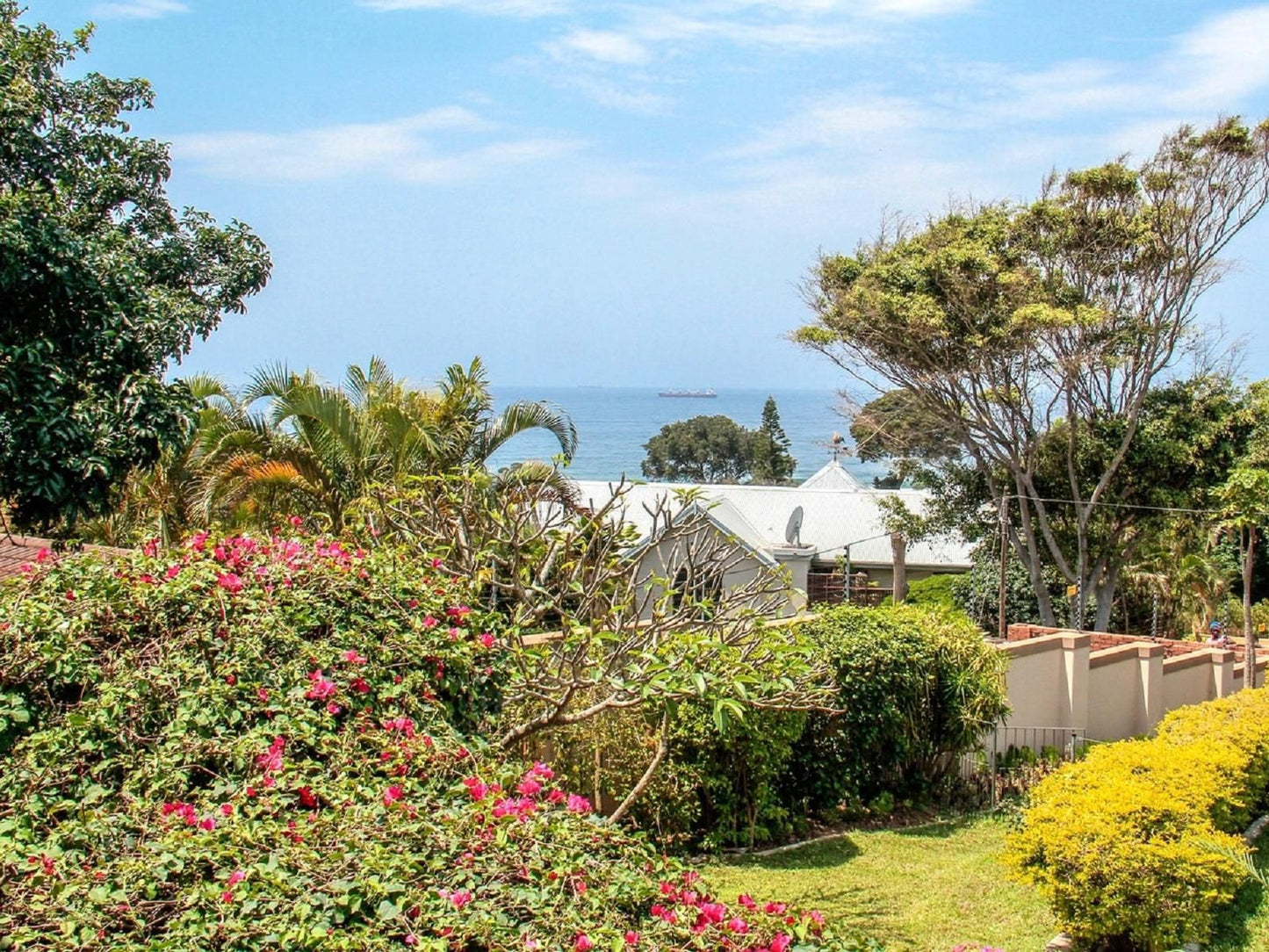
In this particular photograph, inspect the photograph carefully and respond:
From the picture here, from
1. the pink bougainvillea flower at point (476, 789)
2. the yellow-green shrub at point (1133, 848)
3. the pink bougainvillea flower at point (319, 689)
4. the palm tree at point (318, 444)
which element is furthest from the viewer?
the palm tree at point (318, 444)

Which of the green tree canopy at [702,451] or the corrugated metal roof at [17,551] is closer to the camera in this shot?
the corrugated metal roof at [17,551]

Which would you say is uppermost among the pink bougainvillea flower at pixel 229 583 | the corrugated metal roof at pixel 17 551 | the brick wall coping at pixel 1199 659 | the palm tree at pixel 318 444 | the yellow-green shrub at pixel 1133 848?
the palm tree at pixel 318 444

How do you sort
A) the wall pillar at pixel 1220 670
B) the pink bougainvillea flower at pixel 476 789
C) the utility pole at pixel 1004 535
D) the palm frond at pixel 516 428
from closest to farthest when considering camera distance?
the pink bougainvillea flower at pixel 476 789
the palm frond at pixel 516 428
the wall pillar at pixel 1220 670
the utility pole at pixel 1004 535

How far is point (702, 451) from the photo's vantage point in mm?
93062

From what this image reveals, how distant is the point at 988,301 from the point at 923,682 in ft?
48.5

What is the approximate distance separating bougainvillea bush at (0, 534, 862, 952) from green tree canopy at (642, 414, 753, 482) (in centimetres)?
8591

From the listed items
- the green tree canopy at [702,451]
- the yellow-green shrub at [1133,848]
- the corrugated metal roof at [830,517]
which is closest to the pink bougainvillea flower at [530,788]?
the yellow-green shrub at [1133,848]

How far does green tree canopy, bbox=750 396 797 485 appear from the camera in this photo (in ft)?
250

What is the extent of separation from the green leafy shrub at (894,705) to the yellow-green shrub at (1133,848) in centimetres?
249

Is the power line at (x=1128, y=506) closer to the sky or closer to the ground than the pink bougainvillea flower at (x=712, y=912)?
closer to the sky

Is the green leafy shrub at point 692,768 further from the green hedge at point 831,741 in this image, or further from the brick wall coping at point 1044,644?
the brick wall coping at point 1044,644

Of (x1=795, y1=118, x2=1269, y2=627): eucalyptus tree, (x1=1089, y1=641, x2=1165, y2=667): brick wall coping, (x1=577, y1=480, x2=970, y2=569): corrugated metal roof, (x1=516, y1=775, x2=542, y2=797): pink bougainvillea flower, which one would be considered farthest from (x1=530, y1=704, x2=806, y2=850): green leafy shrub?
(x1=577, y1=480, x2=970, y2=569): corrugated metal roof

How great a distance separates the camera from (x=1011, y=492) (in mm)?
27828

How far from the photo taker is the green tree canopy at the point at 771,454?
76.1 metres
